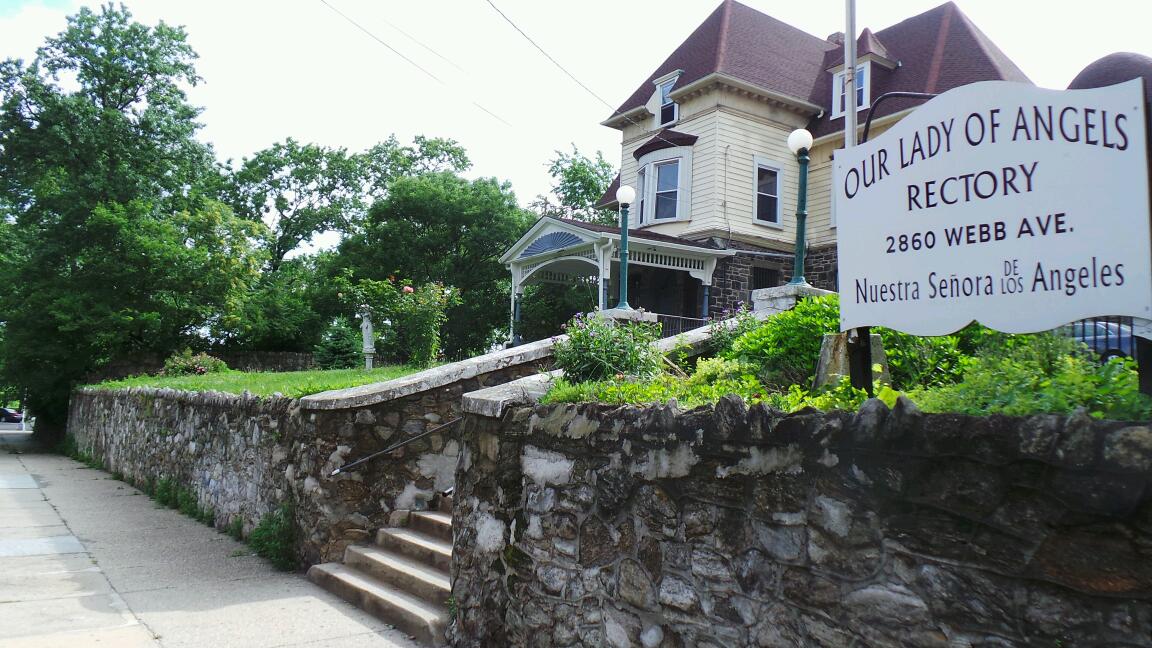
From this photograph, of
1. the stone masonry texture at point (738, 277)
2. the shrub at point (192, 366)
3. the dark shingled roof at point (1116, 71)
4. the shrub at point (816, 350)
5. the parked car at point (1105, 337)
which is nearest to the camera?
the dark shingled roof at point (1116, 71)

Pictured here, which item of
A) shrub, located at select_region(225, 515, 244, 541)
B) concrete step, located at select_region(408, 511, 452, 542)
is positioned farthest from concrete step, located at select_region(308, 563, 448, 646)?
shrub, located at select_region(225, 515, 244, 541)

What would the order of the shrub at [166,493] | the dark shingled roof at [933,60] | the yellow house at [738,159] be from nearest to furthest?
the shrub at [166,493] < the dark shingled roof at [933,60] < the yellow house at [738,159]

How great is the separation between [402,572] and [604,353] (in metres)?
2.27

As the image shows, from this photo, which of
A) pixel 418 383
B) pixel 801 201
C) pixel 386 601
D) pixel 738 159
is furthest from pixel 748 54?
pixel 386 601

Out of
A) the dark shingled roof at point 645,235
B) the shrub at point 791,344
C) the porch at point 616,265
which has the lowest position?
the shrub at point 791,344

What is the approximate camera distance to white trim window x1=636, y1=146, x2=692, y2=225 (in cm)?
1788

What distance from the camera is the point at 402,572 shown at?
581 cm

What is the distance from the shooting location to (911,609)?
2.54 m

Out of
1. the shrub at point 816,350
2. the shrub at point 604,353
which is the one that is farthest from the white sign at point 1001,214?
the shrub at point 604,353

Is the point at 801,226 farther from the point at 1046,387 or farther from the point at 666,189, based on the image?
the point at 666,189

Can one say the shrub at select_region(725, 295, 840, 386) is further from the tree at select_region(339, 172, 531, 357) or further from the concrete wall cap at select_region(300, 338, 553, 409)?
the tree at select_region(339, 172, 531, 357)

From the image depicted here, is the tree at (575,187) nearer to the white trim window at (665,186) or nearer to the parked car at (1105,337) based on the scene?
the white trim window at (665,186)

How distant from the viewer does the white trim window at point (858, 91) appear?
17.5 m

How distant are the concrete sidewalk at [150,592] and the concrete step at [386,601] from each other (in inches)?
3.2
